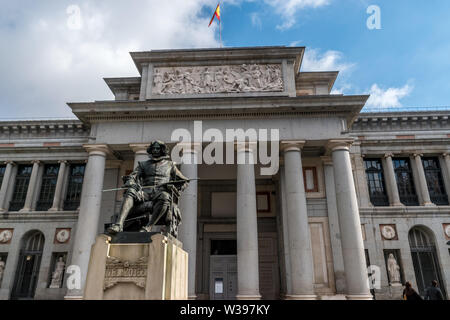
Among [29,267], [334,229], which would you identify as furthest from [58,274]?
[334,229]

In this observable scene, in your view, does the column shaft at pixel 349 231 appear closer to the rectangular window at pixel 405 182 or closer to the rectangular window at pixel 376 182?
the rectangular window at pixel 376 182

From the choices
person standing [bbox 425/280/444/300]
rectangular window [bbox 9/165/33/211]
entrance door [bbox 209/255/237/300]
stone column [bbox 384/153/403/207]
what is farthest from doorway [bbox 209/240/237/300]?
rectangular window [bbox 9/165/33/211]

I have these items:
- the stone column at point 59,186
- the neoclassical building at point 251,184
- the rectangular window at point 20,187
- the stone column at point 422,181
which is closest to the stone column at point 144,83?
the neoclassical building at point 251,184

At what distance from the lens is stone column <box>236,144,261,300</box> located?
631 inches

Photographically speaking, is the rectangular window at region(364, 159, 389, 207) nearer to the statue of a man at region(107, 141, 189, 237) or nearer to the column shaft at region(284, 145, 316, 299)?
the column shaft at region(284, 145, 316, 299)

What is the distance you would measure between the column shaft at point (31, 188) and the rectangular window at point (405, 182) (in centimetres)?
2675

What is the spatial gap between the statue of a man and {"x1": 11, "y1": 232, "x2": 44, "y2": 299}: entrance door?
64.0 feet

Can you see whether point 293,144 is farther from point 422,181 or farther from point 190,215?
point 422,181

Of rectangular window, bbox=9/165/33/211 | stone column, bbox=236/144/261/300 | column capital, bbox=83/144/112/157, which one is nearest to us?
stone column, bbox=236/144/261/300

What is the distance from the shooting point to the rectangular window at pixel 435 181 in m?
22.4

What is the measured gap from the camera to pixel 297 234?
16.8 metres

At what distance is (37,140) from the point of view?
24.8 m
